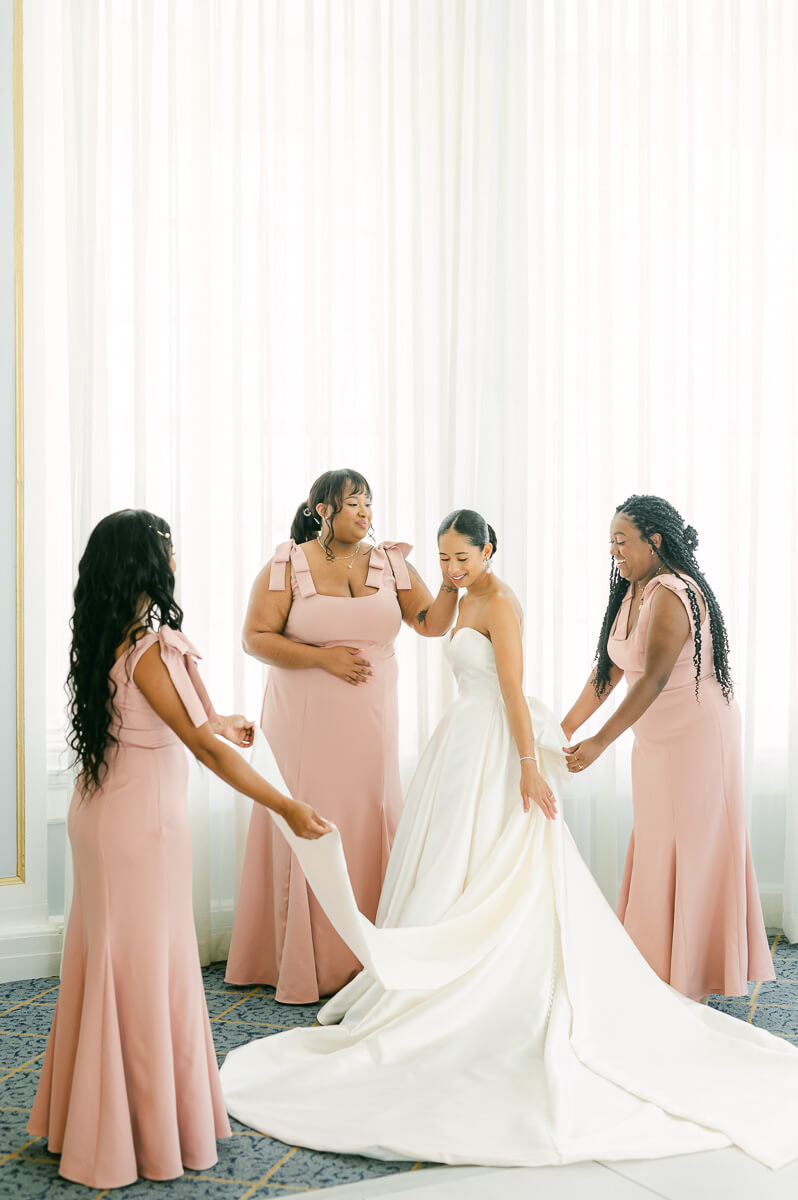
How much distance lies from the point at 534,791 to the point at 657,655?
673 mm

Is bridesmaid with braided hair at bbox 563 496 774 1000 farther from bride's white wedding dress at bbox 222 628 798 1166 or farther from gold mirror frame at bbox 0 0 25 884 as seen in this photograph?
gold mirror frame at bbox 0 0 25 884

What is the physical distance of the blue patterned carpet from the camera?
8.12ft

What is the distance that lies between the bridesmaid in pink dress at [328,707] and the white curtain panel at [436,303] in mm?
154

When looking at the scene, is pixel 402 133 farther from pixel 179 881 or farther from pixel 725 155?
pixel 179 881

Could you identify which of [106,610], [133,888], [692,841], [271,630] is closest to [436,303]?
[271,630]

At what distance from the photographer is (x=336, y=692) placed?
3922 mm

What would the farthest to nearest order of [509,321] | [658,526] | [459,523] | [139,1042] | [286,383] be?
[509,321] → [286,383] → [658,526] → [459,523] → [139,1042]

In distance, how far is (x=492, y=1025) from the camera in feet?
10.0

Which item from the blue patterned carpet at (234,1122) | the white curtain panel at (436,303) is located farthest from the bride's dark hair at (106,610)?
the white curtain panel at (436,303)

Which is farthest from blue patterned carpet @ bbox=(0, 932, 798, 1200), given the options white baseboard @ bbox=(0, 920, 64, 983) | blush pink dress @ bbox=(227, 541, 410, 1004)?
blush pink dress @ bbox=(227, 541, 410, 1004)

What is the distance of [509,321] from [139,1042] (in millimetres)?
3342

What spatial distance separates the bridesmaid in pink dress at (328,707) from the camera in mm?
3885

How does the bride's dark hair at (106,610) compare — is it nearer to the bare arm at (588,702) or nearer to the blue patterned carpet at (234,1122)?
the blue patterned carpet at (234,1122)

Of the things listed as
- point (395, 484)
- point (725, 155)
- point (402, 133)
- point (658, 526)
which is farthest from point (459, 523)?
point (725, 155)
